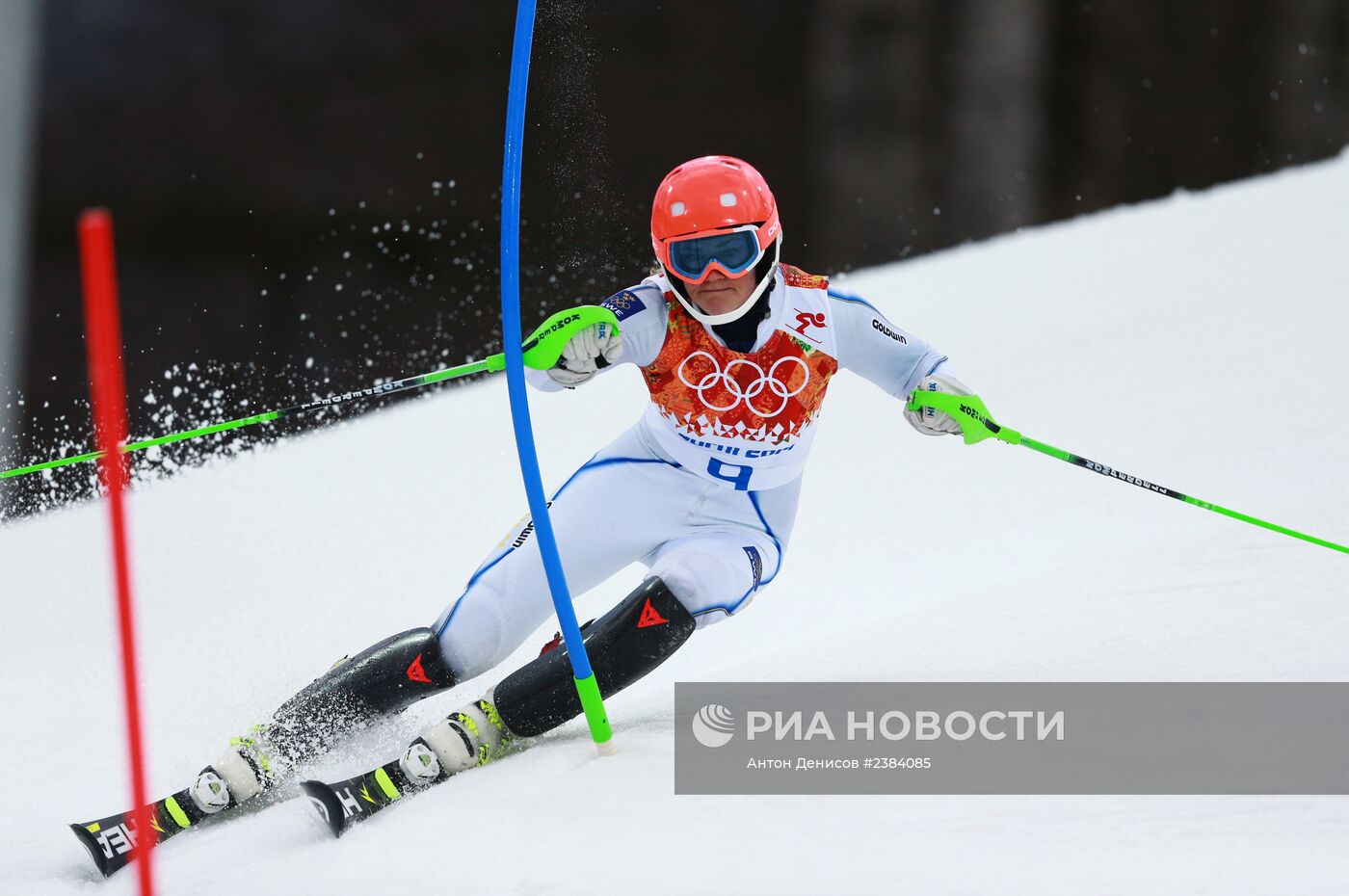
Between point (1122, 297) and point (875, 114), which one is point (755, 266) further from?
point (875, 114)

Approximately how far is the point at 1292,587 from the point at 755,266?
143 cm

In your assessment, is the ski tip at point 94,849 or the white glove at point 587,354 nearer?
the ski tip at point 94,849

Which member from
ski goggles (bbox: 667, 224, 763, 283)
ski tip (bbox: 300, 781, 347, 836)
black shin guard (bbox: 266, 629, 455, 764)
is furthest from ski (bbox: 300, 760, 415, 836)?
ski goggles (bbox: 667, 224, 763, 283)

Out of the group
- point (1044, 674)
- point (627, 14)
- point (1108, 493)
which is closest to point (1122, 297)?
point (1108, 493)

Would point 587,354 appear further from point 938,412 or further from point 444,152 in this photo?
point 444,152

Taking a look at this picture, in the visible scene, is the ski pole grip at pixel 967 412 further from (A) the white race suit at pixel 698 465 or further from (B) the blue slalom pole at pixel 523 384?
(B) the blue slalom pole at pixel 523 384

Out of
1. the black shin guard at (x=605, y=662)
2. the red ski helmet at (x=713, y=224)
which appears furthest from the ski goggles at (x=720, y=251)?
the black shin guard at (x=605, y=662)

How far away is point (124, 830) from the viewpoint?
2.16m

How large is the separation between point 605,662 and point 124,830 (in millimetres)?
799

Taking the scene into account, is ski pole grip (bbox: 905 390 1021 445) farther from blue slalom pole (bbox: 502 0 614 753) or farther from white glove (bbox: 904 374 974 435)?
blue slalom pole (bbox: 502 0 614 753)

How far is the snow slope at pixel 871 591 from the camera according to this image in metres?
1.87

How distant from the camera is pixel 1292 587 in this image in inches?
114

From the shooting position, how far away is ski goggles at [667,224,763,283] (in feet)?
7.51

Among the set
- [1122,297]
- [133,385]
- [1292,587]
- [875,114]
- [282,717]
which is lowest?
[282,717]
